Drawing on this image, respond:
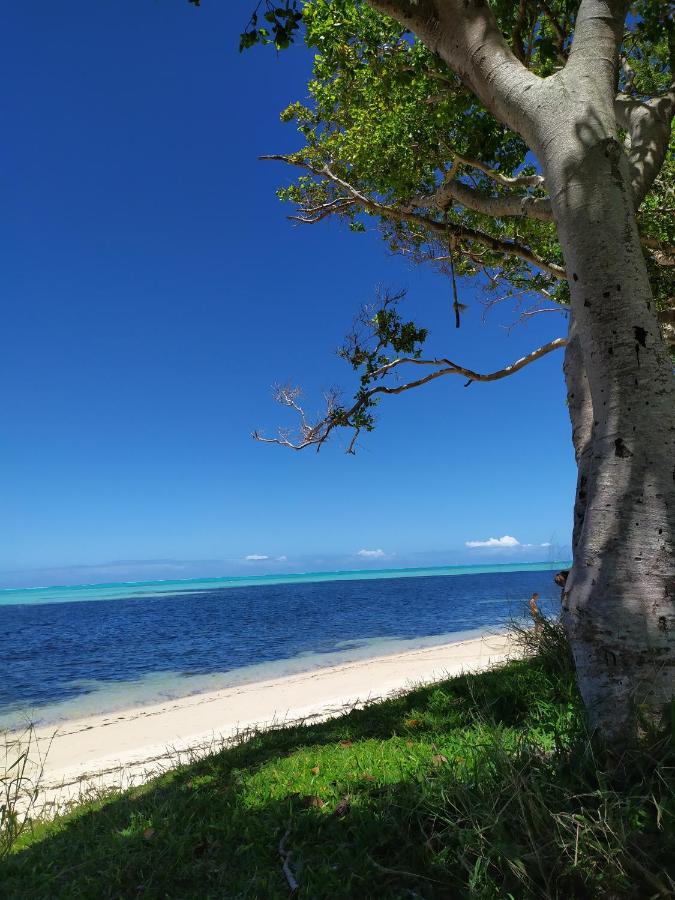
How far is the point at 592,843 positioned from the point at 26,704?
19491mm

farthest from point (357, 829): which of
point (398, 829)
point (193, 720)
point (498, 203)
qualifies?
point (193, 720)

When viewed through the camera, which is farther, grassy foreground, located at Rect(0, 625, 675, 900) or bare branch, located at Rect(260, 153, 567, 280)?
bare branch, located at Rect(260, 153, 567, 280)

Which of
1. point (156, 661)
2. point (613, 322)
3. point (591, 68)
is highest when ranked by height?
point (591, 68)

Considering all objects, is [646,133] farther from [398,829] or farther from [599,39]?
[398,829]

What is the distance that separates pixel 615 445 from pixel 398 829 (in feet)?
8.62

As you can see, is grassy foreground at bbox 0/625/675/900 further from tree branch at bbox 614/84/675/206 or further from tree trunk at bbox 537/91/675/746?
tree branch at bbox 614/84/675/206

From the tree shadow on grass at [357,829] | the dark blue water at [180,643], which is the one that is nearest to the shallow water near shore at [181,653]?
the dark blue water at [180,643]

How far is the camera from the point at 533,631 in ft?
24.9

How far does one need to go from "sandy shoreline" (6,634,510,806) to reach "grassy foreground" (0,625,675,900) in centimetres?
397

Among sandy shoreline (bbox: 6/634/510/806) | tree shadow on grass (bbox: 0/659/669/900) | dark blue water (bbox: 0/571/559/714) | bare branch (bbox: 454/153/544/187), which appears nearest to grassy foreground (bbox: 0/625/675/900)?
tree shadow on grass (bbox: 0/659/669/900)

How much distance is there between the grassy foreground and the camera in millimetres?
2471

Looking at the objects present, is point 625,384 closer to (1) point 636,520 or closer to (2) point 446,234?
(1) point 636,520

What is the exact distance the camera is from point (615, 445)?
3.54m

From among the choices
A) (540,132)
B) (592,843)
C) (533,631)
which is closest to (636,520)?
(592,843)
